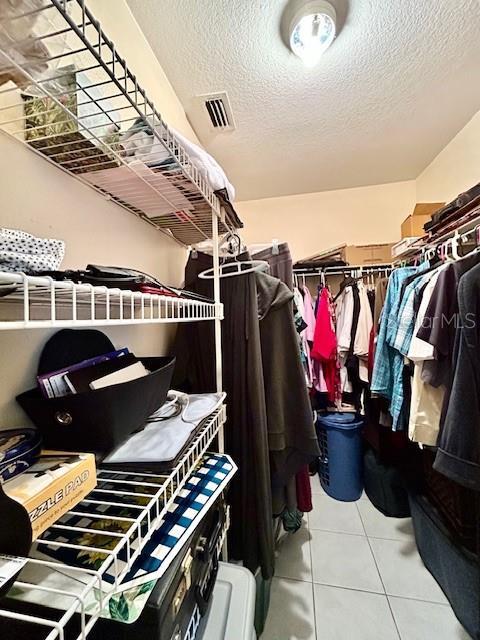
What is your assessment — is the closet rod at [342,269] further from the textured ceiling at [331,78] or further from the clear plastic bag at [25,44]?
the clear plastic bag at [25,44]

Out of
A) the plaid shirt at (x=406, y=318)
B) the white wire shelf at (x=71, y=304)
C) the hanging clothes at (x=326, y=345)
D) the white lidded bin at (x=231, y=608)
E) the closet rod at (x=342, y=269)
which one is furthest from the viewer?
the closet rod at (x=342, y=269)

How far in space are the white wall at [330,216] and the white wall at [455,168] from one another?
0.23 meters

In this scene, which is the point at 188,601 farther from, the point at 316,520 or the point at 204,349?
the point at 316,520

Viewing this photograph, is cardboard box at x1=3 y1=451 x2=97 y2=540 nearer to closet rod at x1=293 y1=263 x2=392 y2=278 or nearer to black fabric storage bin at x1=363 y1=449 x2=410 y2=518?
black fabric storage bin at x1=363 y1=449 x2=410 y2=518

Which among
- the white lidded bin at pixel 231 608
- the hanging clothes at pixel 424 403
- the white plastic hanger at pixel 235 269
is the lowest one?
the white lidded bin at pixel 231 608

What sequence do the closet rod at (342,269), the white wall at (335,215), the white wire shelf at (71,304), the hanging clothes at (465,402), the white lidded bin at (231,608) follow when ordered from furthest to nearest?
1. the white wall at (335,215)
2. the closet rod at (342,269)
3. the hanging clothes at (465,402)
4. the white lidded bin at (231,608)
5. the white wire shelf at (71,304)

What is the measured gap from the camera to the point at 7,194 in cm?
51


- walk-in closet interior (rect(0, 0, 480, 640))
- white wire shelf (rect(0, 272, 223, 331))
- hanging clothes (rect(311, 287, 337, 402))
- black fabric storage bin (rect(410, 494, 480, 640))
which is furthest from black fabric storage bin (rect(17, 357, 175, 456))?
hanging clothes (rect(311, 287, 337, 402))

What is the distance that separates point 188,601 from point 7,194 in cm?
85

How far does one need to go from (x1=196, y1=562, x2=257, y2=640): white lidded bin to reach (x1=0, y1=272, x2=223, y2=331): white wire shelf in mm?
732

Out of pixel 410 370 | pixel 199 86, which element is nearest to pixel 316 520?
pixel 410 370

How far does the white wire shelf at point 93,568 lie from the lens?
296mm

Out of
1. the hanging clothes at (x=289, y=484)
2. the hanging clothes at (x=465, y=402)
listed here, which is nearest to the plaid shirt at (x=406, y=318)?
the hanging clothes at (x=465, y=402)

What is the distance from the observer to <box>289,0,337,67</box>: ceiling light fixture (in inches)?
37.8
